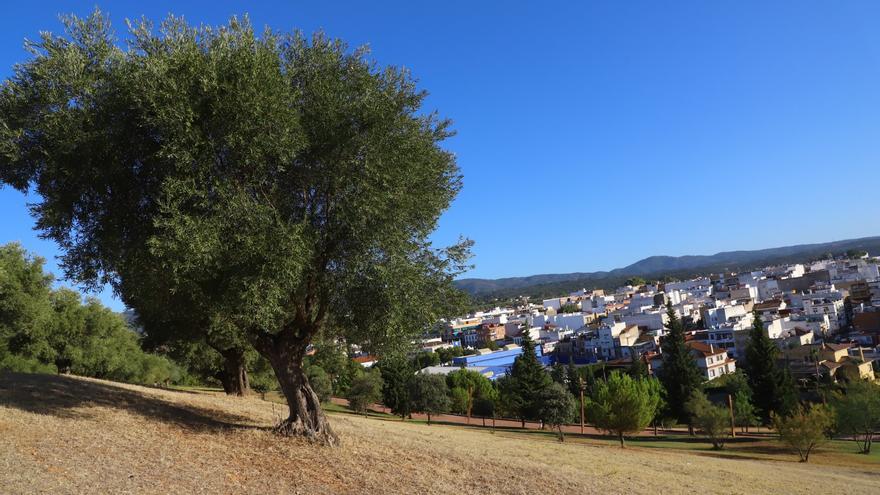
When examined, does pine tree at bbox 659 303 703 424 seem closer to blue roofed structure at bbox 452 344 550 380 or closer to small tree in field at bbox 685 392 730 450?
small tree in field at bbox 685 392 730 450

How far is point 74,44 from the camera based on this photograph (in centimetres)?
1151

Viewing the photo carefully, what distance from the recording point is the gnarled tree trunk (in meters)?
13.7

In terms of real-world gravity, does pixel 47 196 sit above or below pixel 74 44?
below

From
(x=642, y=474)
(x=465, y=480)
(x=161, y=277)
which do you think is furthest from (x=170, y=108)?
(x=642, y=474)

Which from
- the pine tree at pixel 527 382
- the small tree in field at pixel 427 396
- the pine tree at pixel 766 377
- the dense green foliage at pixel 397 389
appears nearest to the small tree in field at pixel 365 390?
the dense green foliage at pixel 397 389

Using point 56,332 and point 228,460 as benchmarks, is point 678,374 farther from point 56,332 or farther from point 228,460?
point 228,460

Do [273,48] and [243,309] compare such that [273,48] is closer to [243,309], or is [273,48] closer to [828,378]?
[243,309]

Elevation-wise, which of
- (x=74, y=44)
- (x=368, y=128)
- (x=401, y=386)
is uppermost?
(x=74, y=44)

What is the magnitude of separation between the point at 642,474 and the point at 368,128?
13084 mm

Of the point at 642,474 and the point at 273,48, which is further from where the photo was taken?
the point at 642,474

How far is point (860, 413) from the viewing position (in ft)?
141

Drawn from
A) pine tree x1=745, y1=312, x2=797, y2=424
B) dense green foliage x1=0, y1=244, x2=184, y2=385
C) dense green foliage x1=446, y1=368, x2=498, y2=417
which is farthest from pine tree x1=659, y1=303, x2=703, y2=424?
dense green foliage x1=0, y1=244, x2=184, y2=385

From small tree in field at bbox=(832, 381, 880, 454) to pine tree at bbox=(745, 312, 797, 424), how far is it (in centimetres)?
836

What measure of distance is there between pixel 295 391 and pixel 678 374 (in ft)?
175
